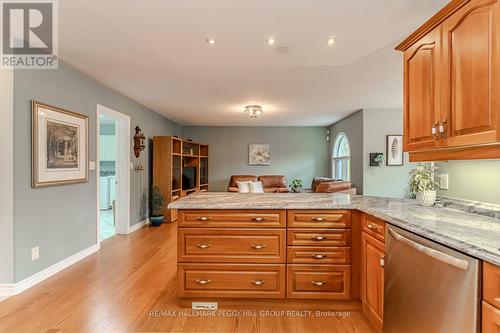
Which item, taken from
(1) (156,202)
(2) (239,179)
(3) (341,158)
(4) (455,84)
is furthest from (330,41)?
(2) (239,179)

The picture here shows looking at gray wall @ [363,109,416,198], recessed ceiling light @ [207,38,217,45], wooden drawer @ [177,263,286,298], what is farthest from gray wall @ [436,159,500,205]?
gray wall @ [363,109,416,198]

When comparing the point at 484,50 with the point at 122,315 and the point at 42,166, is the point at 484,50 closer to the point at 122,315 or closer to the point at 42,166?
the point at 122,315

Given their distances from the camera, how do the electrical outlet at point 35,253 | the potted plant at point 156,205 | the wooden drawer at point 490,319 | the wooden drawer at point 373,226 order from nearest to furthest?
the wooden drawer at point 490,319
the wooden drawer at point 373,226
the electrical outlet at point 35,253
the potted plant at point 156,205

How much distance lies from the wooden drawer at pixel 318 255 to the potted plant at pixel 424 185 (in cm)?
68

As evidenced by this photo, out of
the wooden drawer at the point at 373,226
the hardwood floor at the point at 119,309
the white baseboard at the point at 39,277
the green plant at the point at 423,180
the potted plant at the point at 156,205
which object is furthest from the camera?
the potted plant at the point at 156,205

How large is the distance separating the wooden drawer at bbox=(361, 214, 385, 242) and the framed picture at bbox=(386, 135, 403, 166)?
4251 mm

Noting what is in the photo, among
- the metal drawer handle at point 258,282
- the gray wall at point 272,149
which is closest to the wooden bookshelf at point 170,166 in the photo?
the gray wall at point 272,149

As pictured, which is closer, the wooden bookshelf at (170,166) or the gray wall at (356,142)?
the wooden bookshelf at (170,166)

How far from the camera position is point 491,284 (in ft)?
3.53

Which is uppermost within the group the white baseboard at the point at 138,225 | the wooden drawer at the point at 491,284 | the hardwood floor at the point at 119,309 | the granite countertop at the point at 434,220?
the granite countertop at the point at 434,220

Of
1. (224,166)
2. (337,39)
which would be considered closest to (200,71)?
(337,39)

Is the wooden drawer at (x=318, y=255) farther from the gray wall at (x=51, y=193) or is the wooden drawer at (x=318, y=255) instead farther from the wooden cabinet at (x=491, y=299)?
the gray wall at (x=51, y=193)

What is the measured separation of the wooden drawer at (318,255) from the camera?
2248mm

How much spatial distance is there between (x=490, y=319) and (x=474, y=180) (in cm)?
115
